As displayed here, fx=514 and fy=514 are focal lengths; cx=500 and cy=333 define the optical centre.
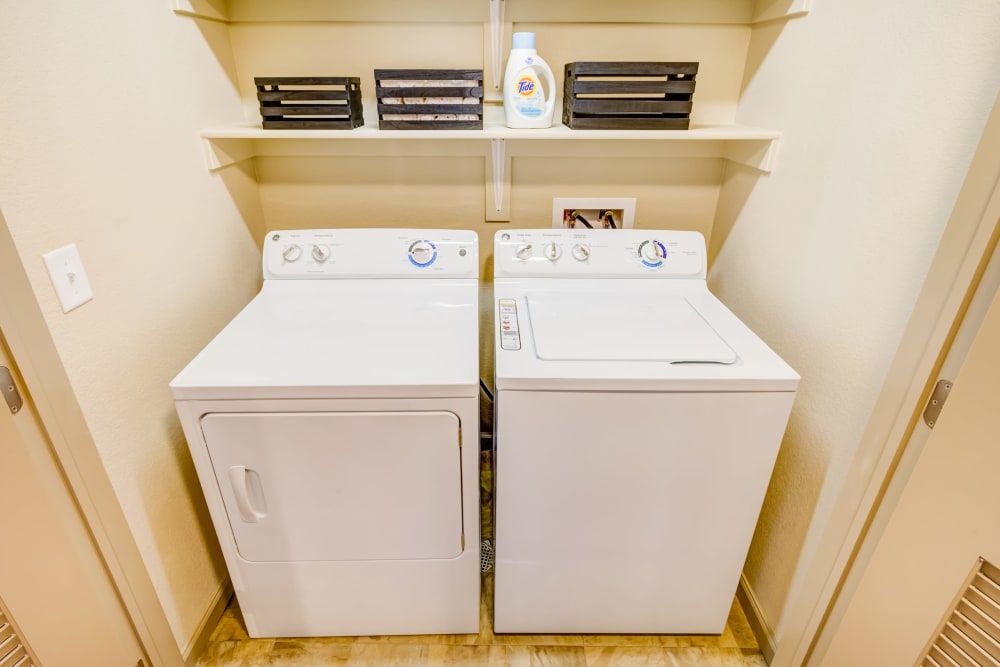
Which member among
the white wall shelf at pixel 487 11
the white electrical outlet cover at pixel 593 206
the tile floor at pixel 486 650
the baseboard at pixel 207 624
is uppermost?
the white wall shelf at pixel 487 11

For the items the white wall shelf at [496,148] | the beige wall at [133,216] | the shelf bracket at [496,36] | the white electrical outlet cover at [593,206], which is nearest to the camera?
the beige wall at [133,216]

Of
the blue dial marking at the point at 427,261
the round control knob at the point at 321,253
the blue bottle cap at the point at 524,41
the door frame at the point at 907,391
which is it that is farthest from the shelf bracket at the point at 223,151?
the door frame at the point at 907,391

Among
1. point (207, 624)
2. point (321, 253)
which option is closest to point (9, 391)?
point (321, 253)

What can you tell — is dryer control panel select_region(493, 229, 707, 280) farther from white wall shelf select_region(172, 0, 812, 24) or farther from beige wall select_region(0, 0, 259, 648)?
beige wall select_region(0, 0, 259, 648)

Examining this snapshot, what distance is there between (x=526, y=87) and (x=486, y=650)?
5.17ft

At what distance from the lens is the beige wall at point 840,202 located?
87cm

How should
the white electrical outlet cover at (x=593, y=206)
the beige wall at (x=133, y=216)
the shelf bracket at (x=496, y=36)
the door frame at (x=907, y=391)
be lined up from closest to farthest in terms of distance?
the door frame at (x=907, y=391), the beige wall at (x=133, y=216), the shelf bracket at (x=496, y=36), the white electrical outlet cover at (x=593, y=206)

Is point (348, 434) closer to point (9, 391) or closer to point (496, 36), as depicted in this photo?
point (9, 391)

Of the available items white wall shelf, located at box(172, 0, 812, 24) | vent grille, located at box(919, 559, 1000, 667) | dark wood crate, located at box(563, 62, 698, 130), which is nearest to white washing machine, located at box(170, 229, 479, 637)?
dark wood crate, located at box(563, 62, 698, 130)

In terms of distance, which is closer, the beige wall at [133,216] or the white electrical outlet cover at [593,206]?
the beige wall at [133,216]

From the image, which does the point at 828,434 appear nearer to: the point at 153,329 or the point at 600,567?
the point at 600,567

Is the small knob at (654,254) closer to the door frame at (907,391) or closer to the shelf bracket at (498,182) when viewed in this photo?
the shelf bracket at (498,182)

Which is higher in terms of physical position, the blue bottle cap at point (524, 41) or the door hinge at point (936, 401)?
the blue bottle cap at point (524, 41)

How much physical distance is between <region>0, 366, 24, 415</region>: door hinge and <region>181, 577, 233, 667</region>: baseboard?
34.0 inches
